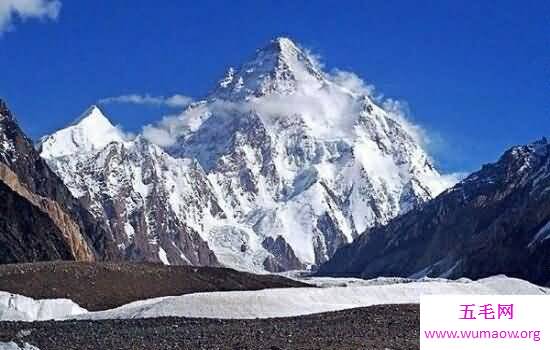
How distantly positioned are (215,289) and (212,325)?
2906cm

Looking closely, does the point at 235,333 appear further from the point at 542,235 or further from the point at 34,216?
the point at 542,235

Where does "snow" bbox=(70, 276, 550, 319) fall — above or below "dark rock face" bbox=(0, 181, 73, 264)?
below

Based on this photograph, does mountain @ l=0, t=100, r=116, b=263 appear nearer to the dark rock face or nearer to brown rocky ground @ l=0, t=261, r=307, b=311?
the dark rock face

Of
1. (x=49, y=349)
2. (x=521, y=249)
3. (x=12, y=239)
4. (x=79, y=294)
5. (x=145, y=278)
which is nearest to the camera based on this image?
(x=49, y=349)

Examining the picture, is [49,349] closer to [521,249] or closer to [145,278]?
[145,278]

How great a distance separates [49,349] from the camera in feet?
105

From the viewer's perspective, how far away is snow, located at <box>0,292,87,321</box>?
50684mm

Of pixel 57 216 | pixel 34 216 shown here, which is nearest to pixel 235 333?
pixel 34 216

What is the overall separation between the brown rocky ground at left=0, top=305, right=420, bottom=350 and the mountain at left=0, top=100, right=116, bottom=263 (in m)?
58.9

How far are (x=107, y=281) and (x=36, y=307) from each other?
1102 centimetres

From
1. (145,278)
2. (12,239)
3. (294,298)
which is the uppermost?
(12,239)

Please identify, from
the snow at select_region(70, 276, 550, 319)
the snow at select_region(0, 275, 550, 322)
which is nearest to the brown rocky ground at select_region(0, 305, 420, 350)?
the snow at select_region(70, 276, 550, 319)

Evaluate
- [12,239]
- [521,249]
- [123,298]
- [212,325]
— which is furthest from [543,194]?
[212,325]

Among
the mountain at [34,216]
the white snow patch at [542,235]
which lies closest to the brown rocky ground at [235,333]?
the mountain at [34,216]
